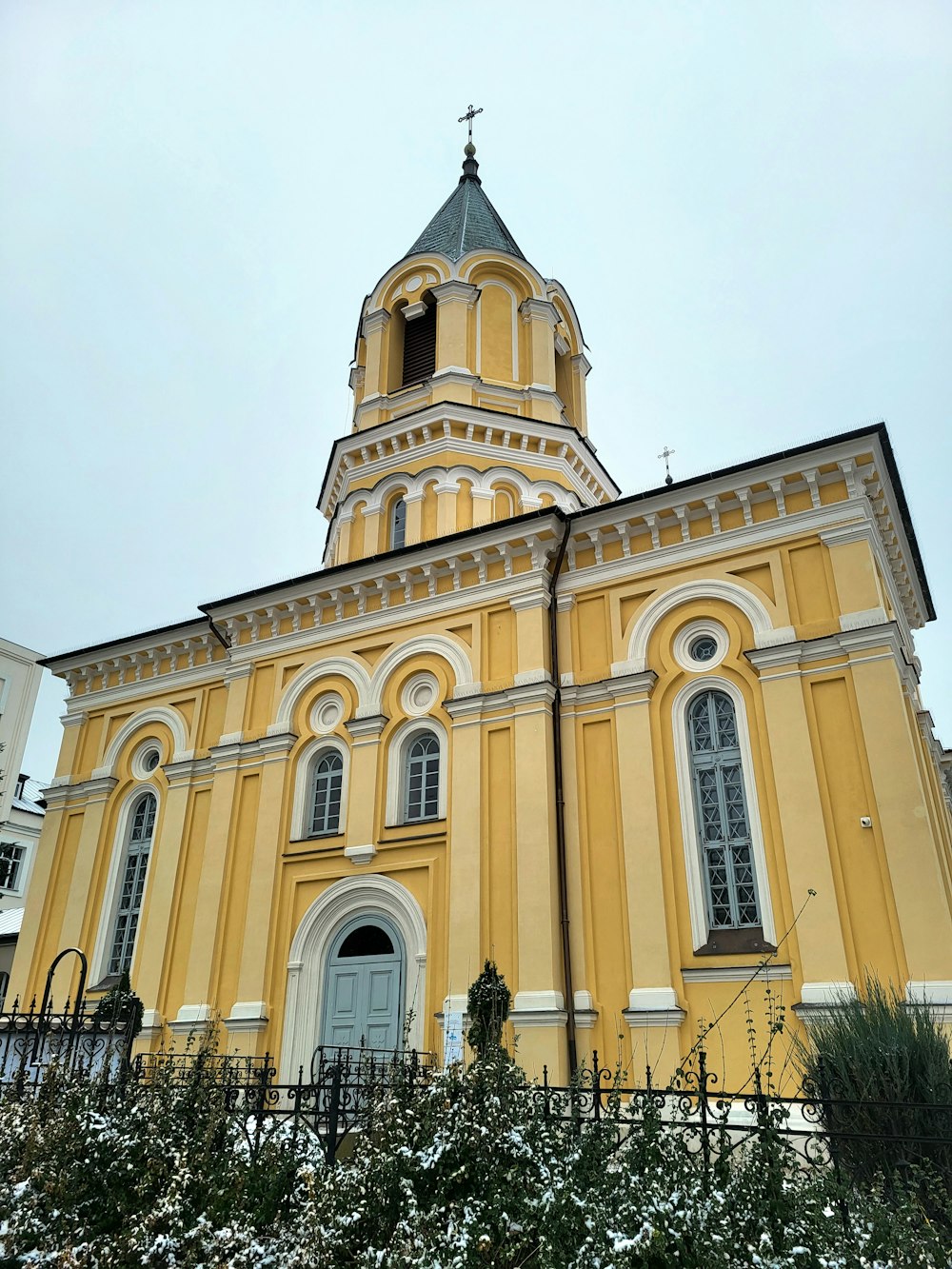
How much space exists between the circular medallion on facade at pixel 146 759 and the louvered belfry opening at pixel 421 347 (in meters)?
10.5

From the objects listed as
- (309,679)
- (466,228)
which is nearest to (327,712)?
(309,679)

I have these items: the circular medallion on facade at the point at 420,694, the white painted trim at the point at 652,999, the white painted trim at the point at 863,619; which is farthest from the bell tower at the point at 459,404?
the white painted trim at the point at 652,999

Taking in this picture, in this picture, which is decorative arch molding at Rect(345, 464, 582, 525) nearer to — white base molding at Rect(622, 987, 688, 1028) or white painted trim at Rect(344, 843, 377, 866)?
white painted trim at Rect(344, 843, 377, 866)

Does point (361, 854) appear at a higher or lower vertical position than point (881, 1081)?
higher

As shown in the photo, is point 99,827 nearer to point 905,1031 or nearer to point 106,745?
point 106,745

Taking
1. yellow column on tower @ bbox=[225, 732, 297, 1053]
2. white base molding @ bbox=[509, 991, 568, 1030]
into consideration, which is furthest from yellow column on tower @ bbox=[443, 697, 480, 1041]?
yellow column on tower @ bbox=[225, 732, 297, 1053]

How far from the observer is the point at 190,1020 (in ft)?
55.3

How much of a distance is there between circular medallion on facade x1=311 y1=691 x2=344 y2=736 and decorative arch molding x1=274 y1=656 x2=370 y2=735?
0.39 metres

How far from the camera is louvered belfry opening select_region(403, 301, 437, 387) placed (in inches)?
917

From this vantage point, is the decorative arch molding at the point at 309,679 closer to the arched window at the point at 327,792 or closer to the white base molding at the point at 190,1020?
the arched window at the point at 327,792

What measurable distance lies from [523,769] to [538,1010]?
3.73 metres

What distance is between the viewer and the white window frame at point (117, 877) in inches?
770

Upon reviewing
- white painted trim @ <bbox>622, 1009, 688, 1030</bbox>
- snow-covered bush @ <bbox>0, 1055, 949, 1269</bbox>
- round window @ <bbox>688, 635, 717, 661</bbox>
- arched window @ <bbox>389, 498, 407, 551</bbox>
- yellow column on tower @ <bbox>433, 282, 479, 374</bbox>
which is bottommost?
snow-covered bush @ <bbox>0, 1055, 949, 1269</bbox>

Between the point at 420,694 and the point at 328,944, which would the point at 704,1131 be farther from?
the point at 420,694
